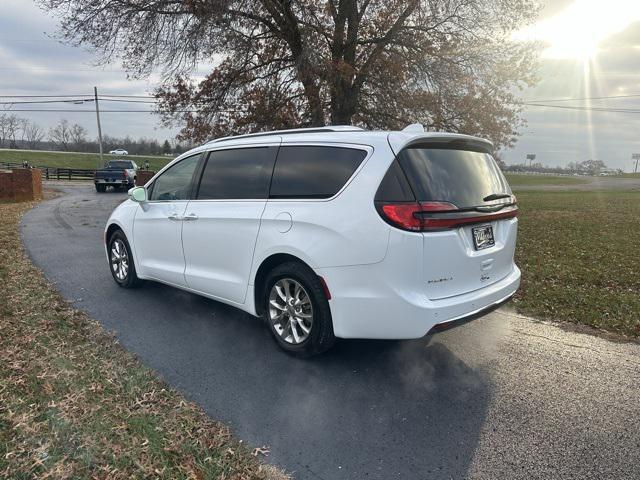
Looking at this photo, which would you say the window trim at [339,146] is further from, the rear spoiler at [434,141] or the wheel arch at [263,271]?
the wheel arch at [263,271]

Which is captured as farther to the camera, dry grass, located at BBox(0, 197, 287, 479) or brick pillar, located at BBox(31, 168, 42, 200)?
brick pillar, located at BBox(31, 168, 42, 200)

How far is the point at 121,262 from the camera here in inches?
223

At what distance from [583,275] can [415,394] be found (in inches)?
198

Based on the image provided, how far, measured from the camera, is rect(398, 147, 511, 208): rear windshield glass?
10.3 feet

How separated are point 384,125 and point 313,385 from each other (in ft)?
35.6

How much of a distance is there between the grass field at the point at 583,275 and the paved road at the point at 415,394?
62 cm

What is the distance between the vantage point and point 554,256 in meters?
8.32

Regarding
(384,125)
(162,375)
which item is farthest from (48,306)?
(384,125)

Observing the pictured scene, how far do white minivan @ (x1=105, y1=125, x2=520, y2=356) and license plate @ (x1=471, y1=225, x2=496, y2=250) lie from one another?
15 millimetres

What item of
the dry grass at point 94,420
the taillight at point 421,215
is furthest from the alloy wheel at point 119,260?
the taillight at point 421,215

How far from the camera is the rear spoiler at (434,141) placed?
10.5ft

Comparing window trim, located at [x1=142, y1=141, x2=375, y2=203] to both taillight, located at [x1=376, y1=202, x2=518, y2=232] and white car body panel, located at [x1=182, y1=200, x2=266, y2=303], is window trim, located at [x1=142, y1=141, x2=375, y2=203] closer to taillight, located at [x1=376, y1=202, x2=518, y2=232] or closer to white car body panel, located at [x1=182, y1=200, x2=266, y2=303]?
white car body panel, located at [x1=182, y1=200, x2=266, y2=303]

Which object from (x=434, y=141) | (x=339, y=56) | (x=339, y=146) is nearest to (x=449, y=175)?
(x=434, y=141)

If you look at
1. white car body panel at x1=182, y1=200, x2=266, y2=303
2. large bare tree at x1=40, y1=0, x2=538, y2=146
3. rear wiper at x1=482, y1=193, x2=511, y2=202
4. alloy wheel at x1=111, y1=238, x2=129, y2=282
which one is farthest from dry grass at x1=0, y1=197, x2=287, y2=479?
large bare tree at x1=40, y1=0, x2=538, y2=146
